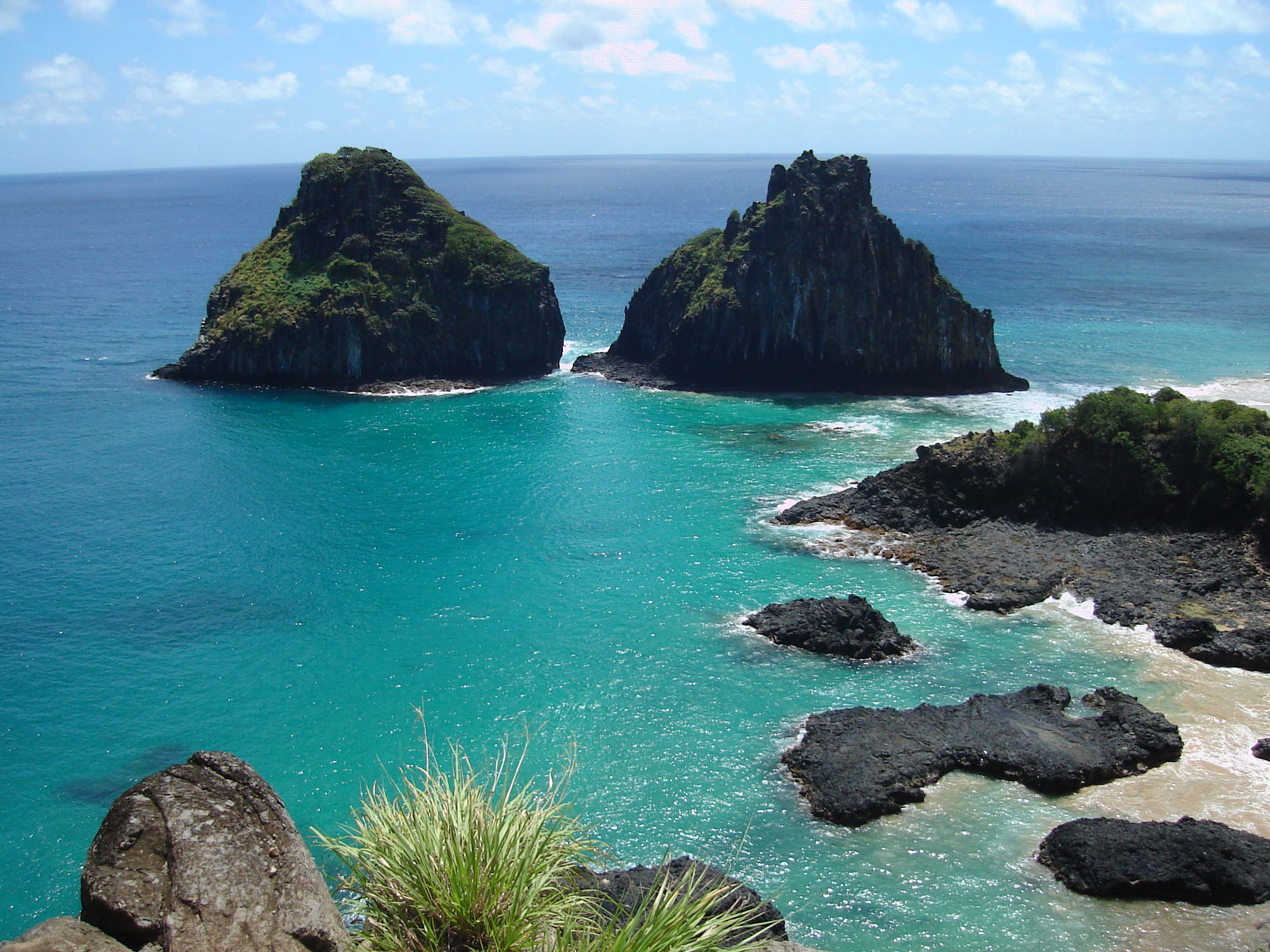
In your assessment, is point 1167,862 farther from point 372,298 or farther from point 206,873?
point 372,298

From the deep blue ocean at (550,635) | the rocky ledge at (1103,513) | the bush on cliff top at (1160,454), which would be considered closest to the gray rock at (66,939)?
the deep blue ocean at (550,635)

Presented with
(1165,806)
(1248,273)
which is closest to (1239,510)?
(1165,806)

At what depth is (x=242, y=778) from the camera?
14875mm

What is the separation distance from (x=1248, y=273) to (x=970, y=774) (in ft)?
514

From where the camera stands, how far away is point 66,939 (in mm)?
11727

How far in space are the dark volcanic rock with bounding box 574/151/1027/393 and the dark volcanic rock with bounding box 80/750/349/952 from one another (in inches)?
3187

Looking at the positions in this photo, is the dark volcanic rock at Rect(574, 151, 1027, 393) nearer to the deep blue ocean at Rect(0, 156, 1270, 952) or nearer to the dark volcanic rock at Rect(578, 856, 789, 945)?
the deep blue ocean at Rect(0, 156, 1270, 952)

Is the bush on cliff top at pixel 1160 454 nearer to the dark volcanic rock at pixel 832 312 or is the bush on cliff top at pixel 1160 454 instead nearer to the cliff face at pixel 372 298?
the dark volcanic rock at pixel 832 312

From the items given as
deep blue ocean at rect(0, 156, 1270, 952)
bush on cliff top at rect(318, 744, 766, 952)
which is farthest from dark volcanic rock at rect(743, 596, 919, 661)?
bush on cliff top at rect(318, 744, 766, 952)

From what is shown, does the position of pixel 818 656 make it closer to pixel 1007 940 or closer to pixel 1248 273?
pixel 1007 940

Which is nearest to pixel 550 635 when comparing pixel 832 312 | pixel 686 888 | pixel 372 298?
pixel 686 888

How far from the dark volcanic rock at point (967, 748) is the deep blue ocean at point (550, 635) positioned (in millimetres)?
A: 754

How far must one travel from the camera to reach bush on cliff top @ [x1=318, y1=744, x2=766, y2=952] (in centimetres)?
1366

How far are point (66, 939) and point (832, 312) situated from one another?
85442 millimetres
